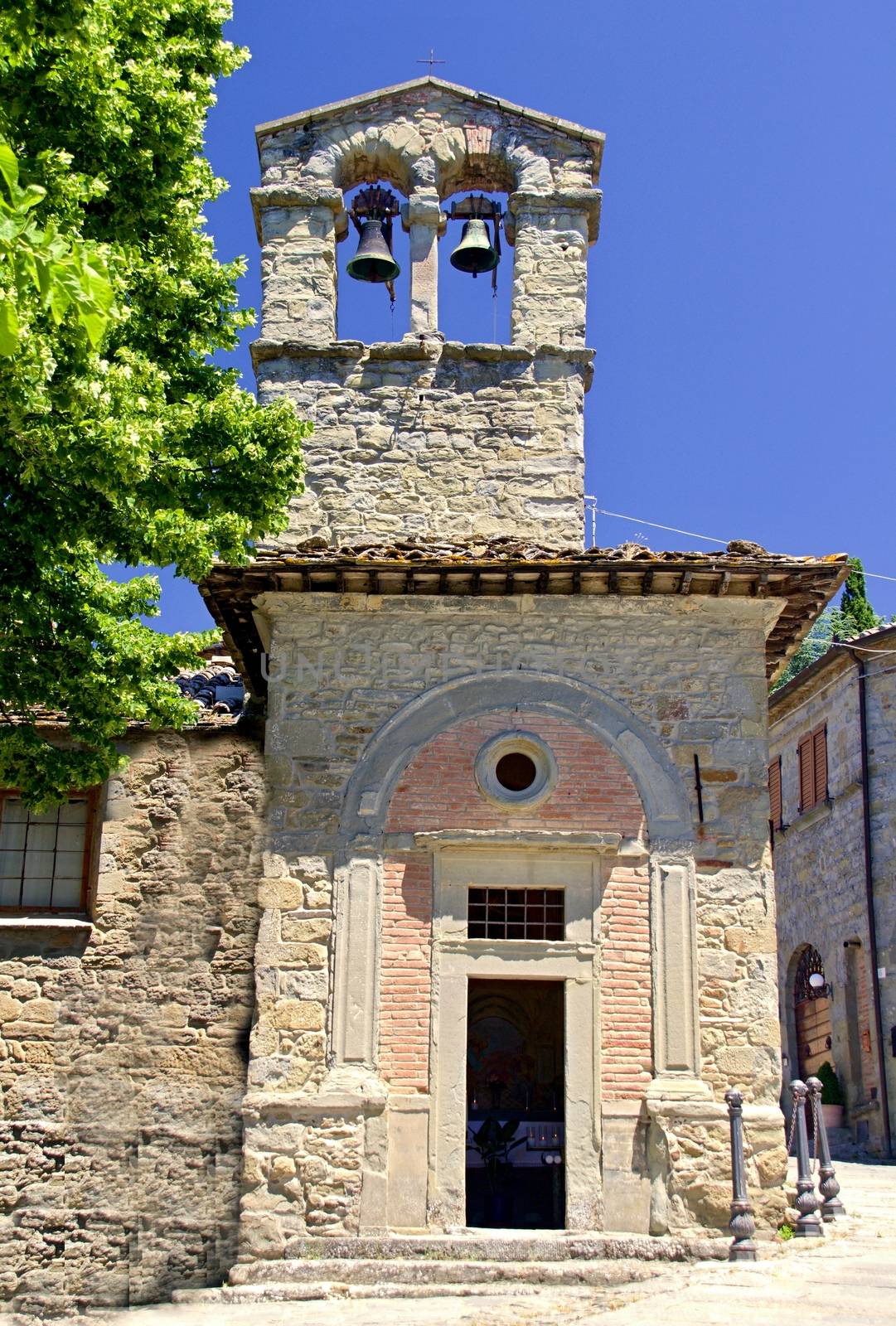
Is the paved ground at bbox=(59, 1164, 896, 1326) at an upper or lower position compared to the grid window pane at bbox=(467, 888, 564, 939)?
lower

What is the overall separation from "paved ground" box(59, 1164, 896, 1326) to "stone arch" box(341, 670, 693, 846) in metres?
3.34

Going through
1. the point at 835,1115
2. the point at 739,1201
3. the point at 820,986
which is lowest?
the point at 739,1201

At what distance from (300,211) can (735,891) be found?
8.11m

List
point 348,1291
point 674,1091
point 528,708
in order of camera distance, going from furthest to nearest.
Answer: point 528,708, point 674,1091, point 348,1291

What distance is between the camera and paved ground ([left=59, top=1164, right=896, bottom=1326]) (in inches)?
365

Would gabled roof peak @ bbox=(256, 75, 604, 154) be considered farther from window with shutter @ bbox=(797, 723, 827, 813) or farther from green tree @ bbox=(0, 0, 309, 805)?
window with shutter @ bbox=(797, 723, 827, 813)

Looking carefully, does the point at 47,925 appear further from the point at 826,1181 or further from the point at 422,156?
the point at 422,156

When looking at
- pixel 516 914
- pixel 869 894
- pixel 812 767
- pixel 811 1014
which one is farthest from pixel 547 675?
pixel 811 1014

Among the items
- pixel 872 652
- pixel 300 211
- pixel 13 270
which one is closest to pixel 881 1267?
pixel 13 270

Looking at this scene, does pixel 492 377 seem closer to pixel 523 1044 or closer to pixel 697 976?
pixel 697 976

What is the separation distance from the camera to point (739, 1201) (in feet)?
35.9

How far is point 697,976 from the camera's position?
12109 millimetres

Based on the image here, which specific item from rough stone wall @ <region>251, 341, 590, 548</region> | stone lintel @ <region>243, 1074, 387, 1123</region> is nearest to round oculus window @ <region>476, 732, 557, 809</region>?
stone lintel @ <region>243, 1074, 387, 1123</region>

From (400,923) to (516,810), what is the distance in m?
1.32
